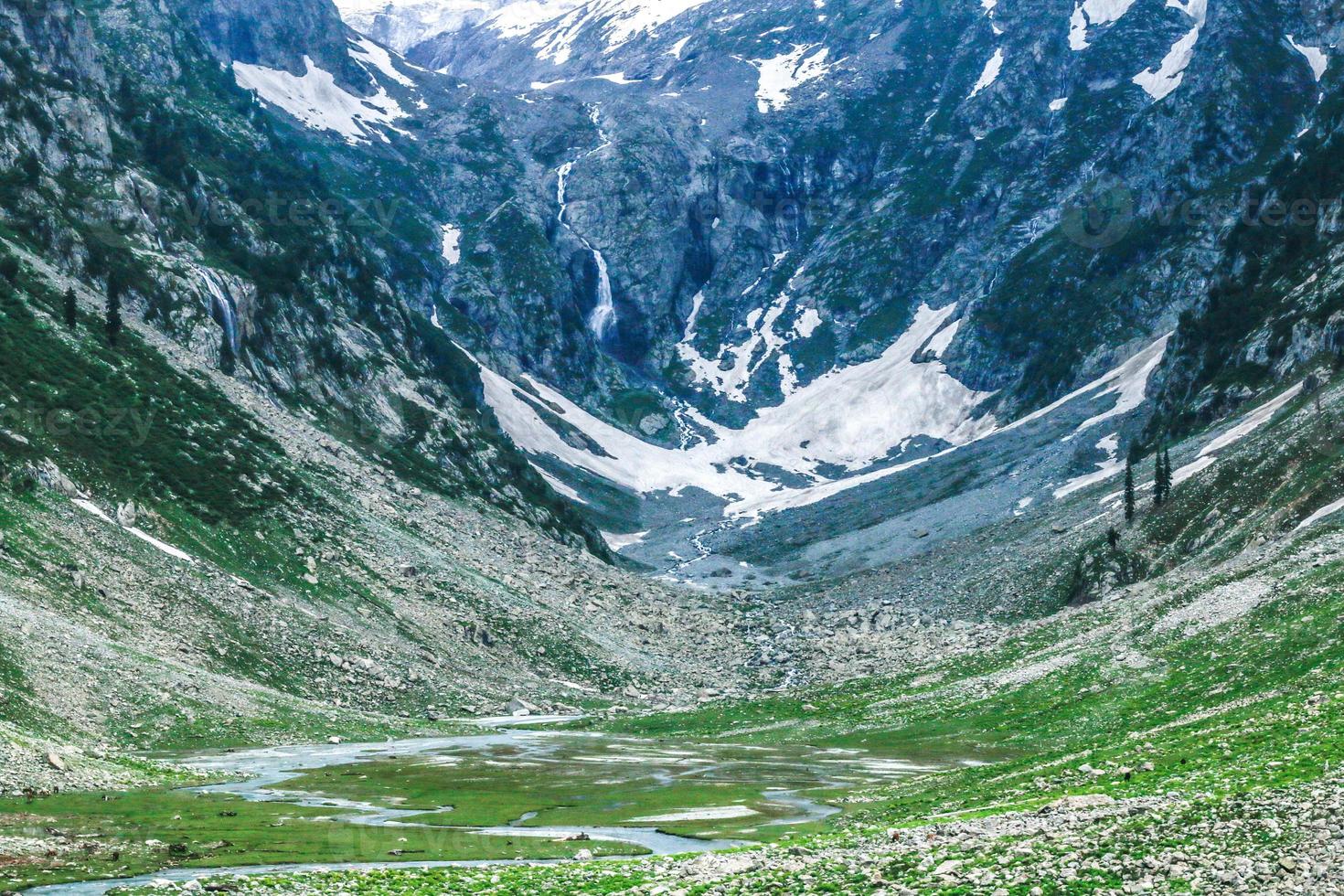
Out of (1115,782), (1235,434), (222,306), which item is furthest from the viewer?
(222,306)

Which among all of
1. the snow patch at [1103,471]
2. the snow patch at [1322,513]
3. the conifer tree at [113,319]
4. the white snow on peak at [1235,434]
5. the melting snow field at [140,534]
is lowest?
the snow patch at [1322,513]

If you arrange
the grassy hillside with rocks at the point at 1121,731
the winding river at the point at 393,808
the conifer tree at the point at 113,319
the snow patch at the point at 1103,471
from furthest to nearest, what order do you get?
the snow patch at the point at 1103,471
the conifer tree at the point at 113,319
the winding river at the point at 393,808
the grassy hillside with rocks at the point at 1121,731

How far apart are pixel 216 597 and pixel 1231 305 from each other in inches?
5956

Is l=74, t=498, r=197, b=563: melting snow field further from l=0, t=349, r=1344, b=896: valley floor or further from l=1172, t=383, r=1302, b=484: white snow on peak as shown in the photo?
l=1172, t=383, r=1302, b=484: white snow on peak

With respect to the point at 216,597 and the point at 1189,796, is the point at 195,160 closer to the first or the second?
the point at 216,597

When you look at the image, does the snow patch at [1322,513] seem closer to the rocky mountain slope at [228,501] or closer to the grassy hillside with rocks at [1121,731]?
the grassy hillside with rocks at [1121,731]

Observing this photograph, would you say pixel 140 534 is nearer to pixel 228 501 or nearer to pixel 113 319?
pixel 228 501

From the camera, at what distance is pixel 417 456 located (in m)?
154

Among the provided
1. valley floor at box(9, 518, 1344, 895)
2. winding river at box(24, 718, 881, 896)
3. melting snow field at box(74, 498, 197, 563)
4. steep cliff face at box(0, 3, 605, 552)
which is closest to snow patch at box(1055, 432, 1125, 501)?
steep cliff face at box(0, 3, 605, 552)

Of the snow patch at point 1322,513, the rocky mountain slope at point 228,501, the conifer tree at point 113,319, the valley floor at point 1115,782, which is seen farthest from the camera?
the conifer tree at point 113,319

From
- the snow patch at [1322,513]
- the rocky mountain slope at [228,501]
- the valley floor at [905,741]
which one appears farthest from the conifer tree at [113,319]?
the snow patch at [1322,513]

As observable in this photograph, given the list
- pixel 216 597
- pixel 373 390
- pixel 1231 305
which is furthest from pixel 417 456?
pixel 1231 305

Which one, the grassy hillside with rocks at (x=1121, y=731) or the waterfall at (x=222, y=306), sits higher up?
the waterfall at (x=222, y=306)

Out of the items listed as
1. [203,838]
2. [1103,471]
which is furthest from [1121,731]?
[1103,471]
